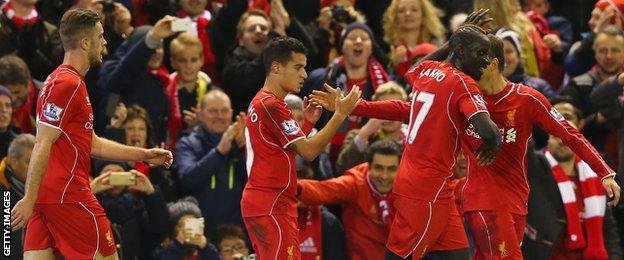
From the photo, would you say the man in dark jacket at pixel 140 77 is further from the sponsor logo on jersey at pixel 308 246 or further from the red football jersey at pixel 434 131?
the red football jersey at pixel 434 131

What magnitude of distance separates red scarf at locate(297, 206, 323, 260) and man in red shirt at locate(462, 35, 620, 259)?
7.44 feet

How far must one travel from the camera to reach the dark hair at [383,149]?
1215 centimetres

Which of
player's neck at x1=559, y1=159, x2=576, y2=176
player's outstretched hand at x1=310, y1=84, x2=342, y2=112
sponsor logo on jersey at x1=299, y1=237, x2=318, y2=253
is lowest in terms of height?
sponsor logo on jersey at x1=299, y1=237, x2=318, y2=253

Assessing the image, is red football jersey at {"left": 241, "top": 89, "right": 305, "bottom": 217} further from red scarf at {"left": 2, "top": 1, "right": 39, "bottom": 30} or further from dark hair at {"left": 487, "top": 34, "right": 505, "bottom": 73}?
red scarf at {"left": 2, "top": 1, "right": 39, "bottom": 30}

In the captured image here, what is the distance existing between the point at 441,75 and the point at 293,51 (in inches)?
42.3

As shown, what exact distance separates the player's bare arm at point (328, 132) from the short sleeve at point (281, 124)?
2.2 inches

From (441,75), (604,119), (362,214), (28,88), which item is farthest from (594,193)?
(28,88)

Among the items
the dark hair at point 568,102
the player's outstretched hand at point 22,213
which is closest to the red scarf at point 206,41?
the dark hair at point 568,102

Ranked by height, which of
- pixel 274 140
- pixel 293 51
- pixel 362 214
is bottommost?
pixel 362 214

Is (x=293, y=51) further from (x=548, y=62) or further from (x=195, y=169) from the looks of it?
(x=548, y=62)

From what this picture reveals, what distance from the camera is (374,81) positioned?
1364 cm

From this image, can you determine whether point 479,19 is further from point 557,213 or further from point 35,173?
point 35,173

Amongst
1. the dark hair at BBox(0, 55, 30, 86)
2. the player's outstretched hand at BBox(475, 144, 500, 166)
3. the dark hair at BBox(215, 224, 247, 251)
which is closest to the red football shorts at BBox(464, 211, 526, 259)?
the player's outstretched hand at BBox(475, 144, 500, 166)

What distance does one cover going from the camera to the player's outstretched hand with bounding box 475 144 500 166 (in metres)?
9.67
